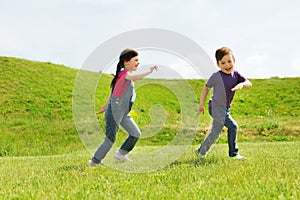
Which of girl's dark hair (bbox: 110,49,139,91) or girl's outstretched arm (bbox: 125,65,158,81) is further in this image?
girl's dark hair (bbox: 110,49,139,91)

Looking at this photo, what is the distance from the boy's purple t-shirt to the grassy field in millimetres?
422

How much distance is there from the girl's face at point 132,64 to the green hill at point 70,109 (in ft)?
2.72

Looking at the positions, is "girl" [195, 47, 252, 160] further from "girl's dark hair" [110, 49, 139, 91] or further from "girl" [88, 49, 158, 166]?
"girl's dark hair" [110, 49, 139, 91]

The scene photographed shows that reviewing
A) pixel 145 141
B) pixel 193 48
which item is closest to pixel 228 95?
pixel 193 48

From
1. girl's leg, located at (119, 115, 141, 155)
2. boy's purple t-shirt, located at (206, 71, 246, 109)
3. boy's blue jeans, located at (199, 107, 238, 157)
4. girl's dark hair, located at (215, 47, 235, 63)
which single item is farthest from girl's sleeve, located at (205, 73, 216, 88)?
girl's leg, located at (119, 115, 141, 155)

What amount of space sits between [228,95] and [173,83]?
1.13 m

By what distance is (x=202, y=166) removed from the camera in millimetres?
6535

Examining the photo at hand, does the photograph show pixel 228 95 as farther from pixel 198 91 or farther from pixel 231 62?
pixel 198 91

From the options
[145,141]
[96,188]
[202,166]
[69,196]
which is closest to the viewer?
[69,196]

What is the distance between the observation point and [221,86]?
7.62m

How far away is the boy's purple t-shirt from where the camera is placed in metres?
7.59

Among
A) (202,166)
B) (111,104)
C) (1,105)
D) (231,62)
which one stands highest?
(231,62)

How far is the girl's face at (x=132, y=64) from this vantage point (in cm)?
732

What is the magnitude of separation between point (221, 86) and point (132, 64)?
1806 millimetres
